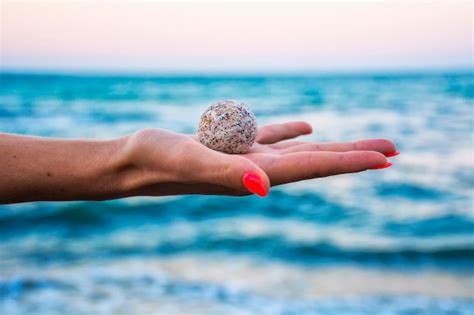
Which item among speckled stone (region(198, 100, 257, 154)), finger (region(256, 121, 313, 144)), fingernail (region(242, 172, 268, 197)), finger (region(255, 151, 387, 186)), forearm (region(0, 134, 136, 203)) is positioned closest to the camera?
fingernail (region(242, 172, 268, 197))

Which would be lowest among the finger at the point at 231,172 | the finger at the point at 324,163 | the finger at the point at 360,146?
the finger at the point at 231,172

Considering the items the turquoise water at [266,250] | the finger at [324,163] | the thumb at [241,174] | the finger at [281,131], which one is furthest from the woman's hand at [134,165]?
the turquoise water at [266,250]

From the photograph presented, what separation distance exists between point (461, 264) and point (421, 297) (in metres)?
1.18

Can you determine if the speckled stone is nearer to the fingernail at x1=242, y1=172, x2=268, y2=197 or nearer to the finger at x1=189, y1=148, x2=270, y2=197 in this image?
the finger at x1=189, y1=148, x2=270, y2=197

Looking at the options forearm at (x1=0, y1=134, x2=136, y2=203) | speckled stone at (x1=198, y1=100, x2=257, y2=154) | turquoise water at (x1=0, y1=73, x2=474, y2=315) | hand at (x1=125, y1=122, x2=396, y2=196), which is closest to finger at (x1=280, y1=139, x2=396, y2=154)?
hand at (x1=125, y1=122, x2=396, y2=196)

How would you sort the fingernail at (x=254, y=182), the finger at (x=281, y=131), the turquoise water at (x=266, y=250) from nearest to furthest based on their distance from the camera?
the fingernail at (x=254, y=182), the finger at (x=281, y=131), the turquoise water at (x=266, y=250)

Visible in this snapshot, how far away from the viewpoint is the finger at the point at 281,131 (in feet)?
9.73

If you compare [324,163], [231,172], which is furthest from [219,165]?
[324,163]

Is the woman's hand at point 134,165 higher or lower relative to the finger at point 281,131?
lower

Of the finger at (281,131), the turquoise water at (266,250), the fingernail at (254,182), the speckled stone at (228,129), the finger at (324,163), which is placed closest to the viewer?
the fingernail at (254,182)

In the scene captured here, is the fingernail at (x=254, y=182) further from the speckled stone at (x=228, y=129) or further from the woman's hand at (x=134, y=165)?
the speckled stone at (x=228, y=129)

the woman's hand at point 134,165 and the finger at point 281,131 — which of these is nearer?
the woman's hand at point 134,165

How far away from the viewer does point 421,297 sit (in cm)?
459

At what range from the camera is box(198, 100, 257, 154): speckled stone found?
8.45 ft
